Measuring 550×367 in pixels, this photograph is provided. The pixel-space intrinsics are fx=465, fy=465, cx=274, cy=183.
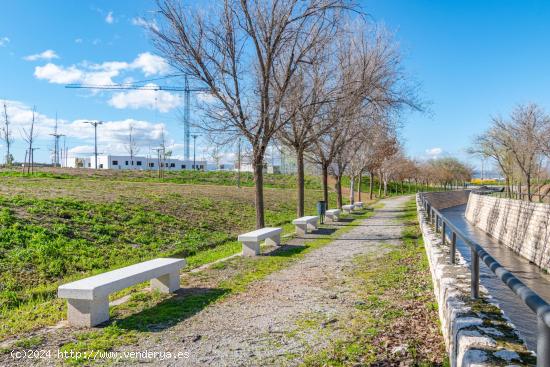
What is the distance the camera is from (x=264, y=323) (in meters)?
5.49

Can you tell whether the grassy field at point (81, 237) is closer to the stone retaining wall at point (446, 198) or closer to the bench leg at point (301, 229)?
the bench leg at point (301, 229)

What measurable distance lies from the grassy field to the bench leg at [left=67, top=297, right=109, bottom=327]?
1.33 feet

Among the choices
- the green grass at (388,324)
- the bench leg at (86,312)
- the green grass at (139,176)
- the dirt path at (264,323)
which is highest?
the green grass at (139,176)

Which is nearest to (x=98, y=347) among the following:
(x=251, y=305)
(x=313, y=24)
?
(x=251, y=305)

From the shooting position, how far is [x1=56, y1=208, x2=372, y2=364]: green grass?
489cm

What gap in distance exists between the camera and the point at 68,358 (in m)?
4.43

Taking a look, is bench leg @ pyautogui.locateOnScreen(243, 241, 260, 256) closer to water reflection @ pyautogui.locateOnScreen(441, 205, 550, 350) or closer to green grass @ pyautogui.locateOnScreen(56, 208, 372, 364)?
green grass @ pyautogui.locateOnScreen(56, 208, 372, 364)

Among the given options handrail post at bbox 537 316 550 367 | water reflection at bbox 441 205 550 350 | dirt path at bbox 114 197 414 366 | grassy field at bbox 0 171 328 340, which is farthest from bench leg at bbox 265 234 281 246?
handrail post at bbox 537 316 550 367

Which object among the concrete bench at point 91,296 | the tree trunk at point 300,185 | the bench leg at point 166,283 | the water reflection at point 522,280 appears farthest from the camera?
the tree trunk at point 300,185

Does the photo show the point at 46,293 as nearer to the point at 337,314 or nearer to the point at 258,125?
the point at 337,314

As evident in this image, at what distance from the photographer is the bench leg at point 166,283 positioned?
282 inches

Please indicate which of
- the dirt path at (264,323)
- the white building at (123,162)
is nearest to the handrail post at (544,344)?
the dirt path at (264,323)

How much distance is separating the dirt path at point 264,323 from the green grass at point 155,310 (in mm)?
196

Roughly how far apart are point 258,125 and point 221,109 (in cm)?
124
